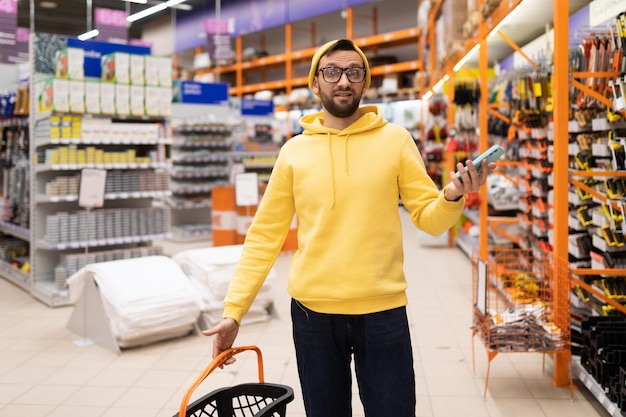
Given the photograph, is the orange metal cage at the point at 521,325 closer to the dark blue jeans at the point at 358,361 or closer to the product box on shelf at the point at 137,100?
the dark blue jeans at the point at 358,361

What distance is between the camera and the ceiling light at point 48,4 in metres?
19.7

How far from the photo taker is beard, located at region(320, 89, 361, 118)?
1.99m

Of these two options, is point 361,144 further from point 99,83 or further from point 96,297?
point 99,83

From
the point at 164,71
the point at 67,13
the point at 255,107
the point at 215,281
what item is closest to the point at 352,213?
the point at 215,281

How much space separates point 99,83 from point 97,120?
0.39 meters

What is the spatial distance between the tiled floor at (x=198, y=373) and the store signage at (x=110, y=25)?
24.1 ft

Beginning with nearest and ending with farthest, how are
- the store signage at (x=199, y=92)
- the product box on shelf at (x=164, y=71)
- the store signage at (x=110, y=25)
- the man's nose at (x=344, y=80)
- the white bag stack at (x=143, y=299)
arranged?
the man's nose at (x=344, y=80), the white bag stack at (x=143, y=299), the product box on shelf at (x=164, y=71), the store signage at (x=199, y=92), the store signage at (x=110, y=25)

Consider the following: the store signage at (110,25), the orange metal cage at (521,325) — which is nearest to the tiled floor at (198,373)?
the orange metal cage at (521,325)

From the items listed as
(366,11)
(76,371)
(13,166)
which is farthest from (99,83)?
(366,11)

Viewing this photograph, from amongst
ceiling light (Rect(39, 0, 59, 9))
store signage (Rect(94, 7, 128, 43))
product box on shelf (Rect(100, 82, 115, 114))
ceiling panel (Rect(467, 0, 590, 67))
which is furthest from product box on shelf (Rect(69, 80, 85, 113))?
ceiling light (Rect(39, 0, 59, 9))

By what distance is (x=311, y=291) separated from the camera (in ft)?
6.56

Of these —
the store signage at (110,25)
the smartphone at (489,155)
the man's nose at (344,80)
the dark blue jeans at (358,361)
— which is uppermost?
the store signage at (110,25)

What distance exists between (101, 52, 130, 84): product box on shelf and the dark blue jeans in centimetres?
538

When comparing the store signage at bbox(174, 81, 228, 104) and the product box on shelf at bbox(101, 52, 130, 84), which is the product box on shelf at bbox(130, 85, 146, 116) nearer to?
the product box on shelf at bbox(101, 52, 130, 84)
